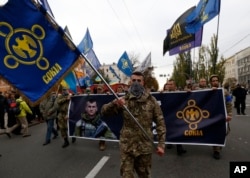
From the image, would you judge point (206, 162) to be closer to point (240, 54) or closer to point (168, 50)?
point (168, 50)

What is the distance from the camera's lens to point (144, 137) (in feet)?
13.9

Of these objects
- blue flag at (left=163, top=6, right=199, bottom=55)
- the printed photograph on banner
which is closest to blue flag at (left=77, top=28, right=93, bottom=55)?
blue flag at (left=163, top=6, right=199, bottom=55)

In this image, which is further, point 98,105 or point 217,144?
point 98,105

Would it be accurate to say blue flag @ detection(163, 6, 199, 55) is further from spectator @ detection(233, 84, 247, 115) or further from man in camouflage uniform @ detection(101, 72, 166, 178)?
man in camouflage uniform @ detection(101, 72, 166, 178)

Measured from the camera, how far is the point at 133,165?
14.0ft

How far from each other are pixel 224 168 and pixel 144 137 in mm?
2925

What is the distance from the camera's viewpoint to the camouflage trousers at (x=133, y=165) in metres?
4.15

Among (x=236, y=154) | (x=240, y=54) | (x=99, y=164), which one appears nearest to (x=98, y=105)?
(x=99, y=164)

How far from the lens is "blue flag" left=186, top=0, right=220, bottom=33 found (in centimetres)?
1291

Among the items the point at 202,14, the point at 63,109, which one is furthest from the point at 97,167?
the point at 202,14

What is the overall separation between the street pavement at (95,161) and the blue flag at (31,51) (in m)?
2.29

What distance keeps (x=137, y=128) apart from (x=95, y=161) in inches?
136

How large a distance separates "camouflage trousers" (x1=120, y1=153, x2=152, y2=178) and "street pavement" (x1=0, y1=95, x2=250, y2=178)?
1.86m

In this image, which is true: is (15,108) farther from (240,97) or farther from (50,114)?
(240,97)
